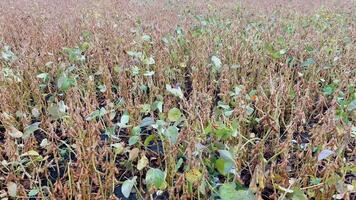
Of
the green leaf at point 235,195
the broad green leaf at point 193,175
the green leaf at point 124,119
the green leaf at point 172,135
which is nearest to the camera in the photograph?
the green leaf at point 235,195

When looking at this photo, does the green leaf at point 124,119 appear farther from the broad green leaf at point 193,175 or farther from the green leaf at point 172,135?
the broad green leaf at point 193,175

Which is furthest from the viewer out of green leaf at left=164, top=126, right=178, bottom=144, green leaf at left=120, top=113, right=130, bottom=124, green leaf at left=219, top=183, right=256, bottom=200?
green leaf at left=120, top=113, right=130, bottom=124

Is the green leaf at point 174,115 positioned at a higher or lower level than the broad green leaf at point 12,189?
higher

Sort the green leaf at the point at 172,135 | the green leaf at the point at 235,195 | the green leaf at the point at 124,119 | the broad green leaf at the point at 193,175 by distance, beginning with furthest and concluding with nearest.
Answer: the green leaf at the point at 124,119 < the green leaf at the point at 172,135 < the broad green leaf at the point at 193,175 < the green leaf at the point at 235,195

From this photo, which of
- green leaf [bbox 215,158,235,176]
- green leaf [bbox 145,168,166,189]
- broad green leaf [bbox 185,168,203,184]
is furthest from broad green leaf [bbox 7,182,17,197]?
green leaf [bbox 215,158,235,176]

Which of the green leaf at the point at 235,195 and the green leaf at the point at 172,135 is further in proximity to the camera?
the green leaf at the point at 172,135

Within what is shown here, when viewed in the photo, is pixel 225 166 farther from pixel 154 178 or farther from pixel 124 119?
pixel 124 119

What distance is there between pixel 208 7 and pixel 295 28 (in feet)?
5.71

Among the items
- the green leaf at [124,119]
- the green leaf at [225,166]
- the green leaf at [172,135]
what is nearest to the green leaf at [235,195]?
the green leaf at [225,166]

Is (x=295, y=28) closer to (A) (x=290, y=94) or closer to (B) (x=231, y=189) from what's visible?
(A) (x=290, y=94)

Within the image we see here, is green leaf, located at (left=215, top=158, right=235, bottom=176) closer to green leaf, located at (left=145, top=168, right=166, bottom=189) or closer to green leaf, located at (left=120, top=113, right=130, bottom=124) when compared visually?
green leaf, located at (left=145, top=168, right=166, bottom=189)

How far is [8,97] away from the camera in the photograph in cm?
177

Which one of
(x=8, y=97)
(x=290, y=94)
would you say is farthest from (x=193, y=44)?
(x=8, y=97)

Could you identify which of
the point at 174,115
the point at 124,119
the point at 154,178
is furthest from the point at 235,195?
the point at 124,119
